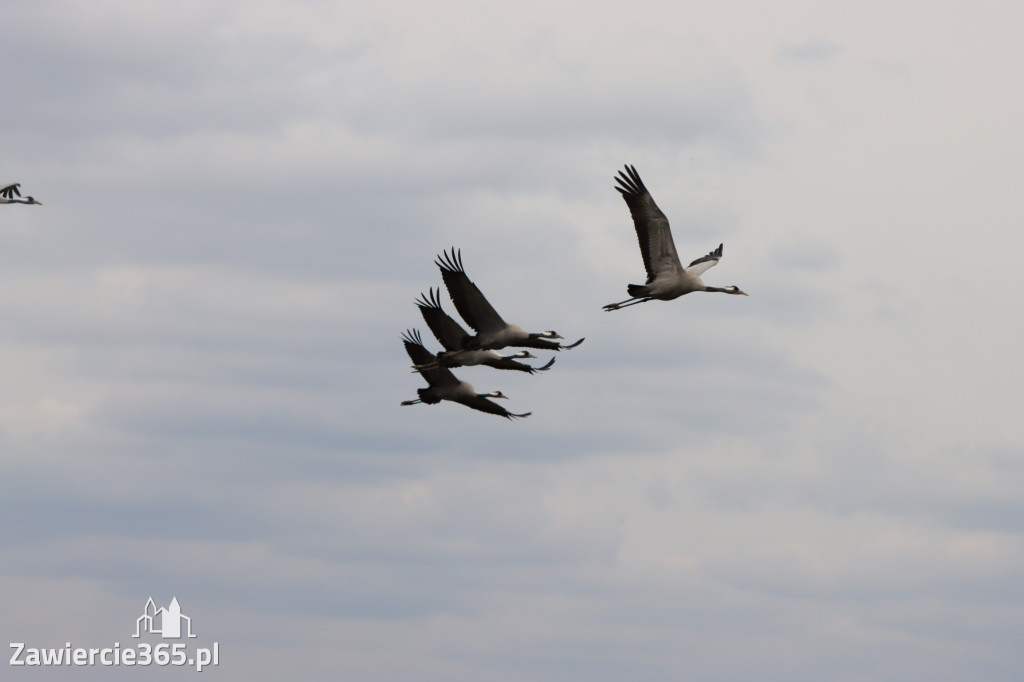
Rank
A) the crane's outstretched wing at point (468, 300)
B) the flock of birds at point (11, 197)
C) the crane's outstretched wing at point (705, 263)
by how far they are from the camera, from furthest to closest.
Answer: the flock of birds at point (11, 197) → the crane's outstretched wing at point (705, 263) → the crane's outstretched wing at point (468, 300)

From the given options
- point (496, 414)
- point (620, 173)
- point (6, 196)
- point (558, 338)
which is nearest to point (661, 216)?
point (620, 173)

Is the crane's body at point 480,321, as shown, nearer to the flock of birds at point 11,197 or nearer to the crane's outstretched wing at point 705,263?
the crane's outstretched wing at point 705,263

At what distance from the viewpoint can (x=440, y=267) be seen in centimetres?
4091

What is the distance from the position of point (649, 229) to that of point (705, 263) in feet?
36.6

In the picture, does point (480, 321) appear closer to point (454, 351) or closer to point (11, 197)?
point (454, 351)

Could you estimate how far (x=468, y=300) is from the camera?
41562 mm

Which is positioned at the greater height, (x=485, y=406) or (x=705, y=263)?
(x=705, y=263)

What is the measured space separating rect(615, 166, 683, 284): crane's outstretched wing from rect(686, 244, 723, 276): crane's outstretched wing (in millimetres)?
8644

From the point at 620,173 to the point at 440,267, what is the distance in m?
6.05

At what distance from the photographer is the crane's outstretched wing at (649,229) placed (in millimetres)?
41594

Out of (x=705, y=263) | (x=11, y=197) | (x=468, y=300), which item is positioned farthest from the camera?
(x=11, y=197)

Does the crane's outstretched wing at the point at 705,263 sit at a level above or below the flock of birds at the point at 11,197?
below

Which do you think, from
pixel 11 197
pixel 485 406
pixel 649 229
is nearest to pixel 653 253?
pixel 649 229

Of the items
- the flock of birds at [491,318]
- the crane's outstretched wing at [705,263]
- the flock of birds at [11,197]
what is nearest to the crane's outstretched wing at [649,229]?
the flock of birds at [491,318]
